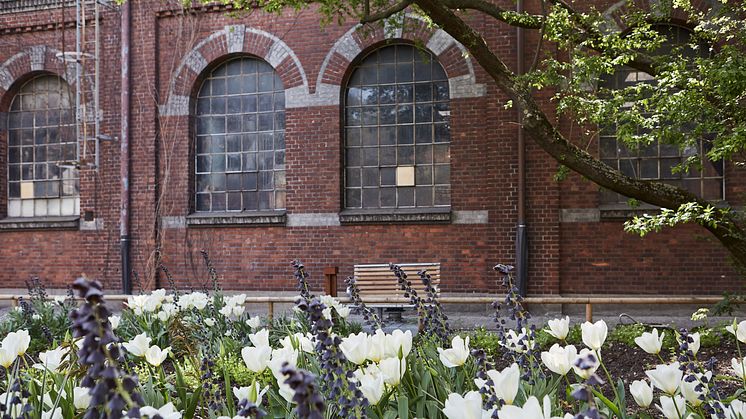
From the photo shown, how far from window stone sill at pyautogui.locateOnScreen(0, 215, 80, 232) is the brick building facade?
0.04m

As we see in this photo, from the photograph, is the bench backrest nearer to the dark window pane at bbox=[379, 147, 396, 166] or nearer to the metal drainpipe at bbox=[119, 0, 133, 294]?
the dark window pane at bbox=[379, 147, 396, 166]

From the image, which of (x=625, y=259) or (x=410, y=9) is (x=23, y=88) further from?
(x=625, y=259)

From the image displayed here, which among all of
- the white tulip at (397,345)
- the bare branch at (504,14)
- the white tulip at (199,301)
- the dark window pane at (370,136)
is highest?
the bare branch at (504,14)

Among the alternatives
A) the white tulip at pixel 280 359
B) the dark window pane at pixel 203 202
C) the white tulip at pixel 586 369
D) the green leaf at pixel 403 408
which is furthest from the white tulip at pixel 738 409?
the dark window pane at pixel 203 202

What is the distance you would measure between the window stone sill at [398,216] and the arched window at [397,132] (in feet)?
0.86

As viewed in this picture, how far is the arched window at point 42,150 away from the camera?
47.5 feet

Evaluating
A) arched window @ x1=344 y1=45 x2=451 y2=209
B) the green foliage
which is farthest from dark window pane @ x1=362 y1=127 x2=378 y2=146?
the green foliage

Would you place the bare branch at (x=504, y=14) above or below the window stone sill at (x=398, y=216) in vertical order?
above

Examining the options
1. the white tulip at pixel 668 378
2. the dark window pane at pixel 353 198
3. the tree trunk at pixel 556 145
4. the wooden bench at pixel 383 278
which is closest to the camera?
the white tulip at pixel 668 378

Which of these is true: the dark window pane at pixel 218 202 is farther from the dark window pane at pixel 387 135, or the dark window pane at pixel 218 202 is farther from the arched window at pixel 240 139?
the dark window pane at pixel 387 135

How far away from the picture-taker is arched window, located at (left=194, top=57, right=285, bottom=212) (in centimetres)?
1332

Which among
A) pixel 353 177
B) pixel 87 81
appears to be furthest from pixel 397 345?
pixel 87 81

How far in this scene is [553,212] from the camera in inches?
456

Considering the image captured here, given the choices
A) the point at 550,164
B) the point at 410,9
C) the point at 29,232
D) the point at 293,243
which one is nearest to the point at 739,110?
the point at 550,164
